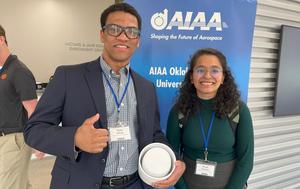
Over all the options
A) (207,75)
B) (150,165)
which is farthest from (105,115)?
(207,75)

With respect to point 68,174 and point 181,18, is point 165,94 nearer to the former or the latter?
point 181,18

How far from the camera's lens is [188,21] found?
7.54 ft

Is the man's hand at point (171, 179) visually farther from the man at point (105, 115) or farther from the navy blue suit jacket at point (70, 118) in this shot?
the navy blue suit jacket at point (70, 118)

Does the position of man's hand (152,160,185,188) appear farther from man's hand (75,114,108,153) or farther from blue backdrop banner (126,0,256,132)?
blue backdrop banner (126,0,256,132)

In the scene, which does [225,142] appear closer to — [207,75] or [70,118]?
[207,75]

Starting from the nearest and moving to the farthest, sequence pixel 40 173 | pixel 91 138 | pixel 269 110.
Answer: pixel 91 138 → pixel 269 110 → pixel 40 173

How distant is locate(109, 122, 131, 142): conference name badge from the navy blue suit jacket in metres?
0.06

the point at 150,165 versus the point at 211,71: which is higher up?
the point at 211,71

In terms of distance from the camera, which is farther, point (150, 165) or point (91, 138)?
point (150, 165)

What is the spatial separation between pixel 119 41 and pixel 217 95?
776 mm

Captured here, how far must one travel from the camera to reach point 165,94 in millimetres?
2391

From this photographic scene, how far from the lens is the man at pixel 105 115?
141 cm

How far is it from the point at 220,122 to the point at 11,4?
5.41m

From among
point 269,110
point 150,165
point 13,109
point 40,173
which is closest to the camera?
point 150,165
